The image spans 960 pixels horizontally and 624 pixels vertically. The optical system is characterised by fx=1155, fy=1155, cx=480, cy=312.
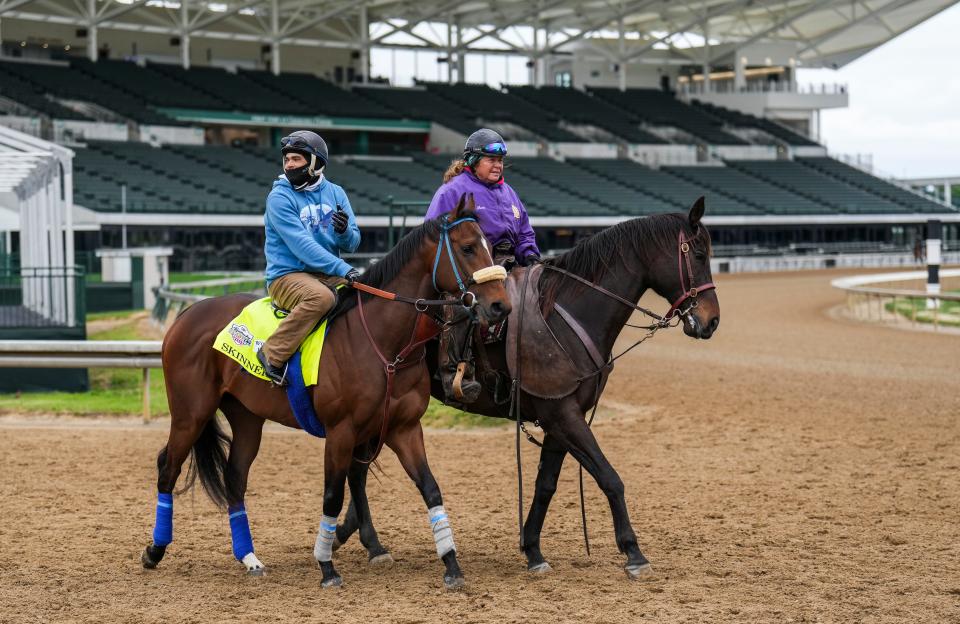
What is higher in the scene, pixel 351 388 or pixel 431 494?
pixel 351 388

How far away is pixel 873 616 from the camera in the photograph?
5301 mm

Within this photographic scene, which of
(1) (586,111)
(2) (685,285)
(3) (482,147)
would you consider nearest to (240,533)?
(3) (482,147)

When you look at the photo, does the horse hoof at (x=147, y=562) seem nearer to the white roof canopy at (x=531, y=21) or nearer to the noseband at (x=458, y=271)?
the noseband at (x=458, y=271)

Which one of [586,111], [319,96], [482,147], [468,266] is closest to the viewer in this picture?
[468,266]

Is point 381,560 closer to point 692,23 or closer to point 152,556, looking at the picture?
point 152,556

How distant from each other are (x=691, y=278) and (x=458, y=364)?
54.4 inches

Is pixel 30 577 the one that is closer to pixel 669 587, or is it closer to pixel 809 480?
pixel 669 587

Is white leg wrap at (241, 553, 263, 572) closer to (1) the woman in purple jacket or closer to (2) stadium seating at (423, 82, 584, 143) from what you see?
(1) the woman in purple jacket

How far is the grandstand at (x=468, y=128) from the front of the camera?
38969 millimetres

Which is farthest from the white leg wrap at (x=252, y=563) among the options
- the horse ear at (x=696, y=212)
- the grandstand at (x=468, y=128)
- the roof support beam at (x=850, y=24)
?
the roof support beam at (x=850, y=24)

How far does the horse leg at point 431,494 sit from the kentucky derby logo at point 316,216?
1.25 m

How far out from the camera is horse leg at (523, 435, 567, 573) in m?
6.40

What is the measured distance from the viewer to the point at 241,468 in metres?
6.78

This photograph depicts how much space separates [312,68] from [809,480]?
1966 inches
